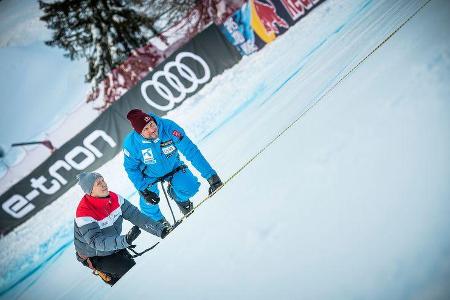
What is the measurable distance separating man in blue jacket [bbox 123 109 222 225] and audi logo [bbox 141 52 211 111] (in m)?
2.28

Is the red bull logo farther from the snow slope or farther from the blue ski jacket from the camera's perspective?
the blue ski jacket

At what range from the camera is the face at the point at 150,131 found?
2.68 metres

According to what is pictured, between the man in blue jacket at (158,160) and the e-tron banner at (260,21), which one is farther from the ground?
the e-tron banner at (260,21)

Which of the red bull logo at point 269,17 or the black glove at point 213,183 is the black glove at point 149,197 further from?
the red bull logo at point 269,17

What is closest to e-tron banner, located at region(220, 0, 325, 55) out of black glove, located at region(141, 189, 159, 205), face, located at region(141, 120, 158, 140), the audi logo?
the audi logo

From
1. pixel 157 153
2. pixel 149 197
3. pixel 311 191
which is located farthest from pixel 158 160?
pixel 311 191

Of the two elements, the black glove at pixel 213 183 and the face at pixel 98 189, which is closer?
the face at pixel 98 189

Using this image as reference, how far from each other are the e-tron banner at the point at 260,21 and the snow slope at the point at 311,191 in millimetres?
258

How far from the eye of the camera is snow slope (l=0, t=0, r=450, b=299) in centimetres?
192

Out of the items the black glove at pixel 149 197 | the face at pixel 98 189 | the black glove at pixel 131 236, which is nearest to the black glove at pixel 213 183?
the black glove at pixel 149 197

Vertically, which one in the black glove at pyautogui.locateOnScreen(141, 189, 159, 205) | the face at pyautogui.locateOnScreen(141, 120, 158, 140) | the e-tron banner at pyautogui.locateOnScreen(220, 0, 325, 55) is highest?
the e-tron banner at pyautogui.locateOnScreen(220, 0, 325, 55)

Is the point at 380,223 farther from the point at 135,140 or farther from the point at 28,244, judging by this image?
the point at 28,244

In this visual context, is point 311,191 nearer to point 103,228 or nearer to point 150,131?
point 150,131

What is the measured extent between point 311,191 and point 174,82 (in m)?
3.35
